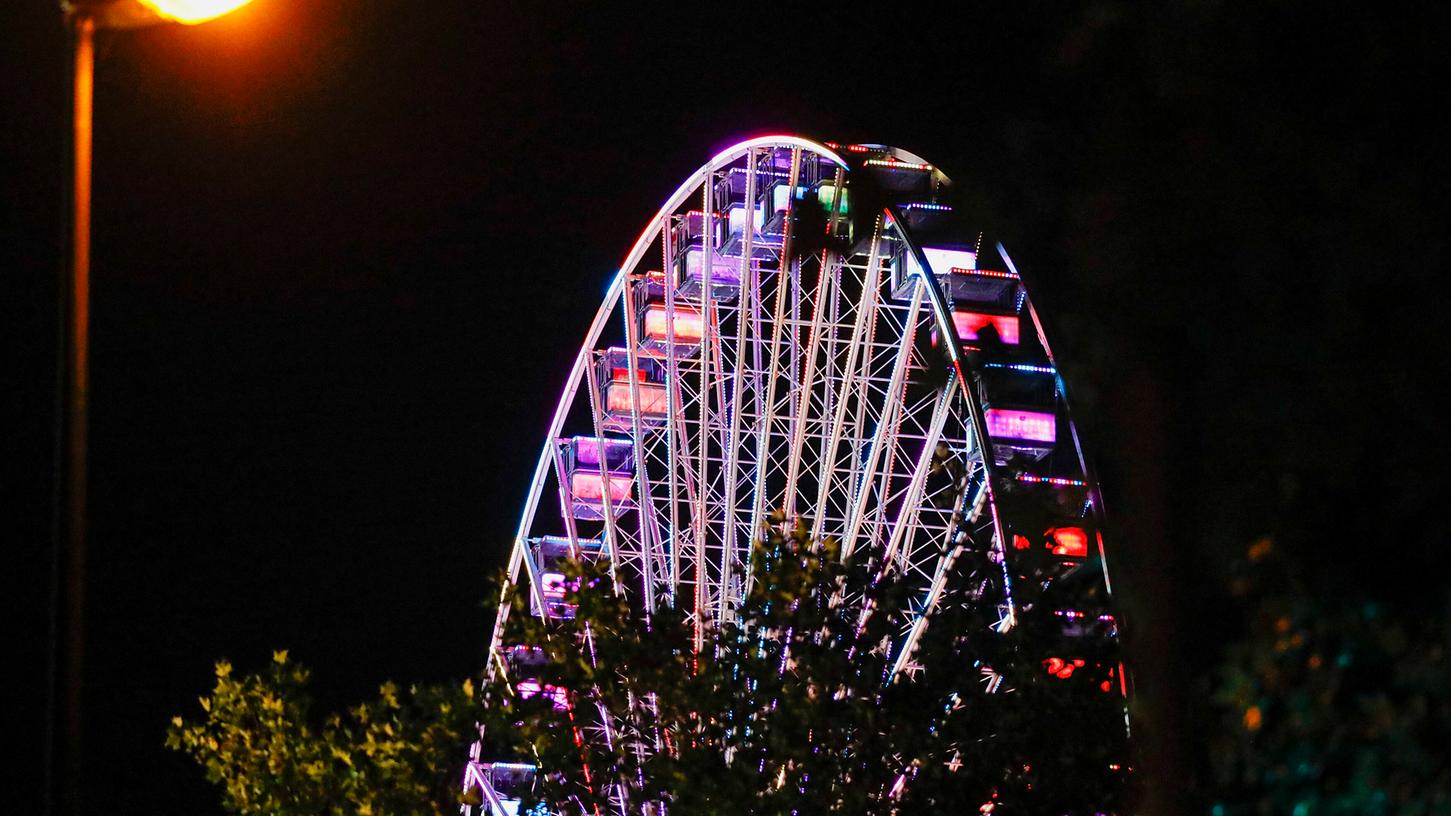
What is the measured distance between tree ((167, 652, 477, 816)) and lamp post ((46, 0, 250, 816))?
1066 centimetres

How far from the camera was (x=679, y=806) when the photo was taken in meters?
15.3

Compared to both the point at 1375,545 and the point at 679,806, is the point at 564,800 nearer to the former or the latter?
the point at 679,806

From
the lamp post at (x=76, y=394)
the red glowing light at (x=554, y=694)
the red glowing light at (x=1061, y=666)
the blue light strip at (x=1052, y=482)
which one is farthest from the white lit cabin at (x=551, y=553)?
the lamp post at (x=76, y=394)

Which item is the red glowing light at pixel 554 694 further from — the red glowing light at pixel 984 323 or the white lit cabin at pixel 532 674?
the red glowing light at pixel 984 323

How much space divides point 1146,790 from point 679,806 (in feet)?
35.5

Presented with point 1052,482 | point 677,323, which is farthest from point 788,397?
point 1052,482

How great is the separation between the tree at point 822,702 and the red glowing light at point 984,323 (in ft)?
21.3

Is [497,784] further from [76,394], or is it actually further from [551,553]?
[76,394]

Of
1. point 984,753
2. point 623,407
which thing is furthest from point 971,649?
point 623,407

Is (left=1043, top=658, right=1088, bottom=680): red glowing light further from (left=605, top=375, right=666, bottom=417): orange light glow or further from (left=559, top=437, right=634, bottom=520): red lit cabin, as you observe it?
(left=559, top=437, right=634, bottom=520): red lit cabin

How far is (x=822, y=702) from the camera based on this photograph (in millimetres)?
15172

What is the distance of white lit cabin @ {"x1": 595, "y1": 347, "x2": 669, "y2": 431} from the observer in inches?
1259

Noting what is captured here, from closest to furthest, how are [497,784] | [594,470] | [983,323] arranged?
[983,323] → [594,470] → [497,784]

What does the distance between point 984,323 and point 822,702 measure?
836 centimetres
